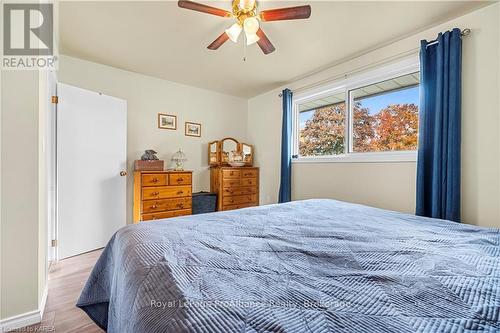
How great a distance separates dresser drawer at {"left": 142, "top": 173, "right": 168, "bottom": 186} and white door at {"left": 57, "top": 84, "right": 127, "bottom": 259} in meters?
0.41

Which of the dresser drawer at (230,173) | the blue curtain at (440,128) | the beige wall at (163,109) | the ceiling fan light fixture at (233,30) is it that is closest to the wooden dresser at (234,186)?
the dresser drawer at (230,173)

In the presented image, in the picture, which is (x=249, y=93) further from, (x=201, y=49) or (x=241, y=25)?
(x=241, y=25)

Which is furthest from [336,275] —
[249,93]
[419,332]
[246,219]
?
[249,93]

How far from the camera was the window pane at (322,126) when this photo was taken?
319 centimetres

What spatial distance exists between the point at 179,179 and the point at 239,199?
1.21m

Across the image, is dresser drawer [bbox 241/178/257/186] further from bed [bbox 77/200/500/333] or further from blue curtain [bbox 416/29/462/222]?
bed [bbox 77/200/500/333]

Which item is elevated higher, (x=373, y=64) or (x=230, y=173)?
(x=373, y=64)

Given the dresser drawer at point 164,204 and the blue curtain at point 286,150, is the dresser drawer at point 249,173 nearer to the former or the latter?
the blue curtain at point 286,150

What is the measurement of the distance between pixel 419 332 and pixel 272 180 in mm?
3612

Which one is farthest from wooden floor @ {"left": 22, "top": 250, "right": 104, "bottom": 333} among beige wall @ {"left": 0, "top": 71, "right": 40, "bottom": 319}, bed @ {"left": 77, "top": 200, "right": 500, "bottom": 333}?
bed @ {"left": 77, "top": 200, "right": 500, "bottom": 333}

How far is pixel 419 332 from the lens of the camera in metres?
Result: 0.50

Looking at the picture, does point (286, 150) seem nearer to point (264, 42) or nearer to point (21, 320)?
point (264, 42)

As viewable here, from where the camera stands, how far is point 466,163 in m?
2.02

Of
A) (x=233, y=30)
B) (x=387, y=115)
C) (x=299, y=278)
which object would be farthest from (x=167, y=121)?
(x=299, y=278)
